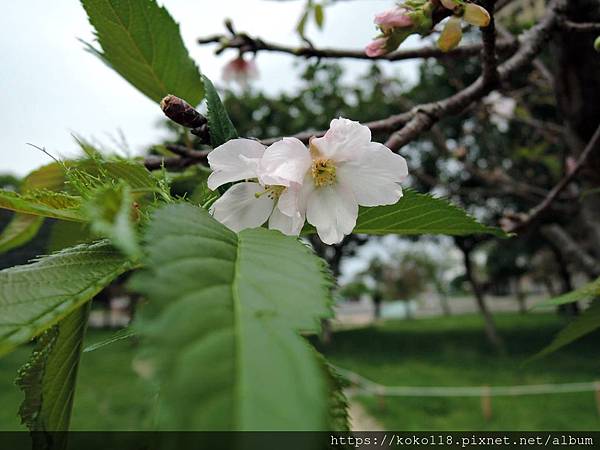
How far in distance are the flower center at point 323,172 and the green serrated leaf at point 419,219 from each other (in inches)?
2.0

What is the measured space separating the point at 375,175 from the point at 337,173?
1.8 inches

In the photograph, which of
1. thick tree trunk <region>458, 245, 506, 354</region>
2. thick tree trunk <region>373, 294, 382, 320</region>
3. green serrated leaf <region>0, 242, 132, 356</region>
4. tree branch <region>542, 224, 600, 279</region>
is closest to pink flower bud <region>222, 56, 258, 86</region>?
tree branch <region>542, 224, 600, 279</region>

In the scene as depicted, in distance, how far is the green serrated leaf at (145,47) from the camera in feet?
1.89

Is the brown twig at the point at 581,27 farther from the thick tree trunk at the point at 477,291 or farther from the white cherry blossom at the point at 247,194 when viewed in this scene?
the thick tree trunk at the point at 477,291

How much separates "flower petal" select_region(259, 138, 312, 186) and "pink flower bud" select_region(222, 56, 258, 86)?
1.54m

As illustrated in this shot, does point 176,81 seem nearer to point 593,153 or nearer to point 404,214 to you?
point 404,214

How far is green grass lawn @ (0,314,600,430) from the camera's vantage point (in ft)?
16.8

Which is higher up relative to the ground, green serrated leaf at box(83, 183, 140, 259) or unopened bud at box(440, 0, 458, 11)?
unopened bud at box(440, 0, 458, 11)

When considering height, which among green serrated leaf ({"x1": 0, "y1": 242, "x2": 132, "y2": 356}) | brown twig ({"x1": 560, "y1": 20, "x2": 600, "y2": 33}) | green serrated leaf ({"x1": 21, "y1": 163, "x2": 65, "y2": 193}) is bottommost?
green serrated leaf ({"x1": 0, "y1": 242, "x2": 132, "y2": 356})

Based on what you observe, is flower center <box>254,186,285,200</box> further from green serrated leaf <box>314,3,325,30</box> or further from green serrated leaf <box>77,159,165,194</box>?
green serrated leaf <box>314,3,325,30</box>

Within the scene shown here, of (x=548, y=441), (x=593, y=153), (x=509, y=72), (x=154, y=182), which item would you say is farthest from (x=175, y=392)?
(x=548, y=441)

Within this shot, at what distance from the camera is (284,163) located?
460 millimetres

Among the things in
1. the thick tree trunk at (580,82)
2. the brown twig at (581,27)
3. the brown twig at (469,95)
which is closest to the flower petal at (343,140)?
the brown twig at (469,95)

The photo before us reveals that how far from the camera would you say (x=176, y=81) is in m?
0.68
